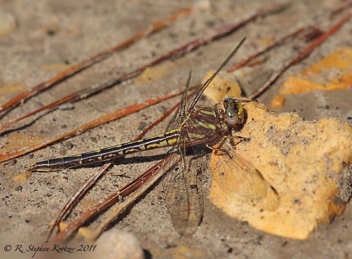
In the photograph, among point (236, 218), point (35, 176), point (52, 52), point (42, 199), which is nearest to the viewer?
point (236, 218)

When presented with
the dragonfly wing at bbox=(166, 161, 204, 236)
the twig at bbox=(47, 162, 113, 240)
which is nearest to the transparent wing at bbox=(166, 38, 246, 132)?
the dragonfly wing at bbox=(166, 161, 204, 236)

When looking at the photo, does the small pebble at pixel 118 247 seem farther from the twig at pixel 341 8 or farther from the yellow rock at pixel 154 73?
the twig at pixel 341 8

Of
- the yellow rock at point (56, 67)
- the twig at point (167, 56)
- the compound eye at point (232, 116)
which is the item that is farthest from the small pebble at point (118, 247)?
the yellow rock at point (56, 67)

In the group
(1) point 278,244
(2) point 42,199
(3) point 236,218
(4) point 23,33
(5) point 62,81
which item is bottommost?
(1) point 278,244

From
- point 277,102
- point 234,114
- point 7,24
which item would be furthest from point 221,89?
point 7,24

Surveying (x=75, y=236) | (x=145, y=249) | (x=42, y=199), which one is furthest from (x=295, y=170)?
(x=42, y=199)

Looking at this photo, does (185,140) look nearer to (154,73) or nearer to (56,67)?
(154,73)

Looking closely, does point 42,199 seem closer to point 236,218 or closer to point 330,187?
point 236,218
